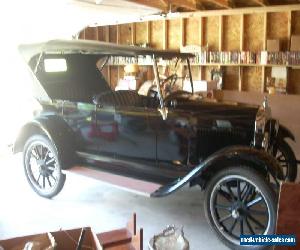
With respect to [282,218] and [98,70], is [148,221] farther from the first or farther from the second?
[98,70]

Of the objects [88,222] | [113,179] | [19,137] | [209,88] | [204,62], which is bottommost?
[88,222]

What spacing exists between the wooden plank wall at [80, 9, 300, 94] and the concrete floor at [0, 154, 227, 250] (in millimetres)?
4236

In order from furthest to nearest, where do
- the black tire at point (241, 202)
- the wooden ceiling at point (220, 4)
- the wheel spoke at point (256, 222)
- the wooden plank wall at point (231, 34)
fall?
the wooden plank wall at point (231, 34) → the wooden ceiling at point (220, 4) → the wheel spoke at point (256, 222) → the black tire at point (241, 202)

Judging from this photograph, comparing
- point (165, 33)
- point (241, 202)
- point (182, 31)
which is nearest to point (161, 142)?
point (241, 202)

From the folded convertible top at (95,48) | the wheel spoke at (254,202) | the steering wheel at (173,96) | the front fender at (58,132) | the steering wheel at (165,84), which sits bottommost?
the wheel spoke at (254,202)

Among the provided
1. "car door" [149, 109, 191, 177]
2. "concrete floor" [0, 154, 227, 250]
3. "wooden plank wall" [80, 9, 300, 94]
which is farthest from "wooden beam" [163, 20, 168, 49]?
"car door" [149, 109, 191, 177]

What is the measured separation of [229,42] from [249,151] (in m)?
5.47

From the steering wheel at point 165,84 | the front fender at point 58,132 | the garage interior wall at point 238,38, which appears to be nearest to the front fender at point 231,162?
the steering wheel at point 165,84

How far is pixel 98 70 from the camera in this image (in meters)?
5.05

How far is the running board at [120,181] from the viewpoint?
337cm

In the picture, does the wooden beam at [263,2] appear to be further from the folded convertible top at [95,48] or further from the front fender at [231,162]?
the front fender at [231,162]

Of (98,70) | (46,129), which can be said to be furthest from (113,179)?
(98,70)

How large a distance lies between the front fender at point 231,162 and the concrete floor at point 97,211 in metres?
0.43

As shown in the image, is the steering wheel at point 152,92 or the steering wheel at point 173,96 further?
the steering wheel at point 152,92
